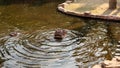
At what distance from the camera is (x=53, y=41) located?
55.8ft

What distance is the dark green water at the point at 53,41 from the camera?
14.7m

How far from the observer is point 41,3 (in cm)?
2736

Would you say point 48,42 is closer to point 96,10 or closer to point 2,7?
point 96,10

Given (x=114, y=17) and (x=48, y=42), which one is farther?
(x=114, y=17)

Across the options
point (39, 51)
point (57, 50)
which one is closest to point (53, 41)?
point (57, 50)

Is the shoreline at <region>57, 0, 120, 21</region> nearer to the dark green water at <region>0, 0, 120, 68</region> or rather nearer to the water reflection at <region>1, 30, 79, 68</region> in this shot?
the dark green water at <region>0, 0, 120, 68</region>

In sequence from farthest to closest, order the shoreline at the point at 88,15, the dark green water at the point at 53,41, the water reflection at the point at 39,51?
the shoreline at the point at 88,15 → the dark green water at the point at 53,41 → the water reflection at the point at 39,51

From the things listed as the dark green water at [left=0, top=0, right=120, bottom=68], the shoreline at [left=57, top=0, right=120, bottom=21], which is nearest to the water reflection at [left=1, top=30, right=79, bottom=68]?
the dark green water at [left=0, top=0, right=120, bottom=68]

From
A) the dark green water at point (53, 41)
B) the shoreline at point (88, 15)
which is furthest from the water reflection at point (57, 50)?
the shoreline at point (88, 15)

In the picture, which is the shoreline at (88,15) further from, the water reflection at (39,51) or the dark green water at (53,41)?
the water reflection at (39,51)

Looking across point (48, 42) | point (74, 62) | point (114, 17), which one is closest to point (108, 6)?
point (114, 17)

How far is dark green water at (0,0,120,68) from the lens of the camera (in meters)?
14.7

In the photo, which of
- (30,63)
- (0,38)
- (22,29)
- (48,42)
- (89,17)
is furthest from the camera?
(89,17)

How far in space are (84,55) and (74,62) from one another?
3.11 feet
